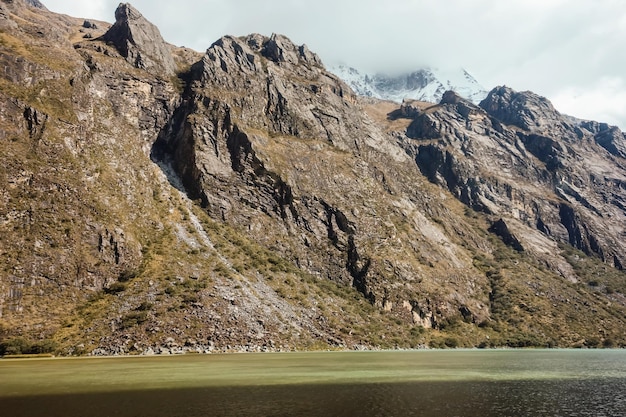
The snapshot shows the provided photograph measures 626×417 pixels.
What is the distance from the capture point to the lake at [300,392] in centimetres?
3023

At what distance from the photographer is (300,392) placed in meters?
37.6

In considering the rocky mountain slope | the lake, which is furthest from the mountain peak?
the lake

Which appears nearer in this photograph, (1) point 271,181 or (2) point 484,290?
(1) point 271,181

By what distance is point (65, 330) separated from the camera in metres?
80.1

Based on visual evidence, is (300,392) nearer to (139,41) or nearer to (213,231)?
(213,231)

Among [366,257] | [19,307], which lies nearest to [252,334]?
[19,307]

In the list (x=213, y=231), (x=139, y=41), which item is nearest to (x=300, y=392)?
(x=213, y=231)

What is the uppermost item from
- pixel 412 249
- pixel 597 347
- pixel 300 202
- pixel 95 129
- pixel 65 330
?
pixel 95 129

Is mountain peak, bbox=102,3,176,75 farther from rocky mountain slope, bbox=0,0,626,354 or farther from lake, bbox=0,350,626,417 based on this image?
lake, bbox=0,350,626,417

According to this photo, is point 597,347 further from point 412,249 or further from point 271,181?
point 271,181

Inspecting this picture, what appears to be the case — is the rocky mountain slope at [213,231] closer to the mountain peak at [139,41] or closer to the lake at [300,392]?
the mountain peak at [139,41]

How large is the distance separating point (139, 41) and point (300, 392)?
167090 millimetres

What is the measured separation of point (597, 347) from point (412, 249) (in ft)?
209

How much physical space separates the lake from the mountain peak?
13663 cm
